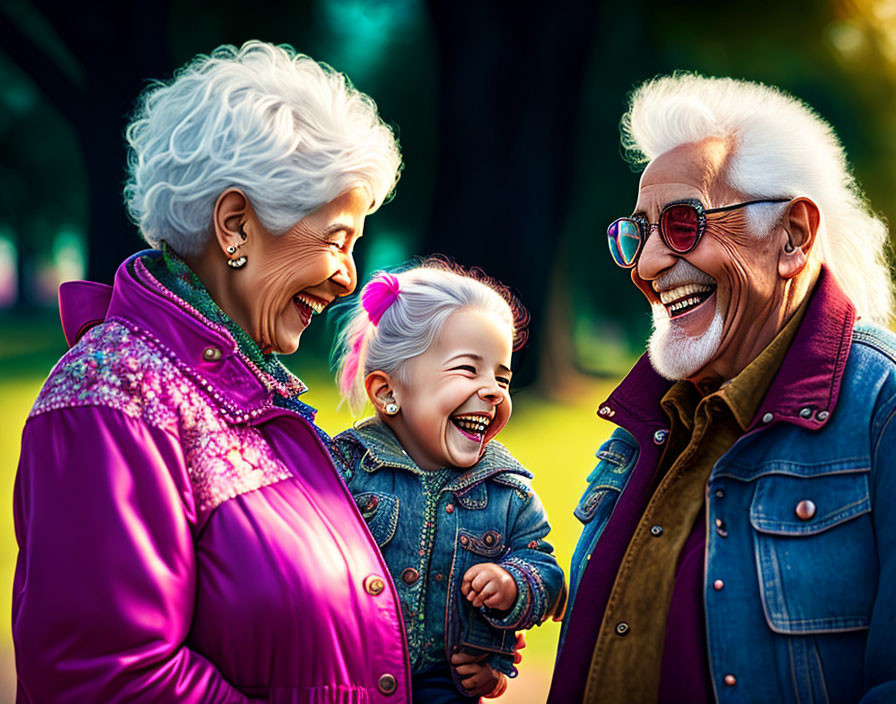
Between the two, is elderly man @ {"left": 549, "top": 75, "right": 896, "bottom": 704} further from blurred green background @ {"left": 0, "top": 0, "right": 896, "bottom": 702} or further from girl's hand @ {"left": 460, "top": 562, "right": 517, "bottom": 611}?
blurred green background @ {"left": 0, "top": 0, "right": 896, "bottom": 702}

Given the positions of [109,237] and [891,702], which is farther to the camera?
[109,237]

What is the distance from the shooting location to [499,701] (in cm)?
519

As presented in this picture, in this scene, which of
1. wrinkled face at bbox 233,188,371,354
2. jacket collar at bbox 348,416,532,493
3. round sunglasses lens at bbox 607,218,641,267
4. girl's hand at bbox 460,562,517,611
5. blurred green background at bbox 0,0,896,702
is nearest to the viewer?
wrinkled face at bbox 233,188,371,354

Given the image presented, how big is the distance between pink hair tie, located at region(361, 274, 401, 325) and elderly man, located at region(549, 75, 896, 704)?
0.86 m

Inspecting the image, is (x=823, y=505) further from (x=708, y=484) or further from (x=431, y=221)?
(x=431, y=221)

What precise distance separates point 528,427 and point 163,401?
6867mm

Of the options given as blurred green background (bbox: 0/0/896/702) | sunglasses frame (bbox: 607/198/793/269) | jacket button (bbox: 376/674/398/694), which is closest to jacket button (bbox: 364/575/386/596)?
jacket button (bbox: 376/674/398/694)

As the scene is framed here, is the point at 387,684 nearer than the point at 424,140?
Yes

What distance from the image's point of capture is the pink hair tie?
11.1 feet

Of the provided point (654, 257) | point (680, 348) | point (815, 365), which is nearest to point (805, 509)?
point (815, 365)

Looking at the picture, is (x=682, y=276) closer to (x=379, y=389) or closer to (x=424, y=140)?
(x=379, y=389)

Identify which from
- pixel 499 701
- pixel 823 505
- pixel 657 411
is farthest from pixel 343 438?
pixel 499 701

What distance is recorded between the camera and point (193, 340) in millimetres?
2320

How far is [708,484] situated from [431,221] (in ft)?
20.1
